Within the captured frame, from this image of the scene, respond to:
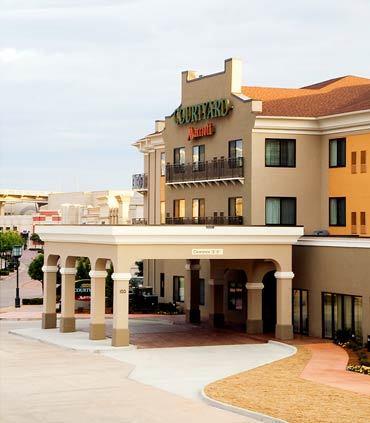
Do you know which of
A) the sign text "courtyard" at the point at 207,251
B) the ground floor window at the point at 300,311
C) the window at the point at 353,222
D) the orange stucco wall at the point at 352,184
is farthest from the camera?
the window at the point at 353,222

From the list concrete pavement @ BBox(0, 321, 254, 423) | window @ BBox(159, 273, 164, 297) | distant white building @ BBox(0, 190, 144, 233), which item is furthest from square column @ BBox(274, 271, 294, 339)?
distant white building @ BBox(0, 190, 144, 233)

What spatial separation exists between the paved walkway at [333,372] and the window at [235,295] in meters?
13.8

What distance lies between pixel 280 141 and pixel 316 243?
782 cm

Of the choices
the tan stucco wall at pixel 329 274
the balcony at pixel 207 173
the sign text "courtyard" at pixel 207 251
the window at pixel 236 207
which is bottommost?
the tan stucco wall at pixel 329 274

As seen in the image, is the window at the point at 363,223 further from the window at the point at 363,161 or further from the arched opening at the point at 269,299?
the arched opening at the point at 269,299

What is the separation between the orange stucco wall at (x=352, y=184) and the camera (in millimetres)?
50344

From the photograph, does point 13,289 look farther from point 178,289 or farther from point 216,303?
point 216,303

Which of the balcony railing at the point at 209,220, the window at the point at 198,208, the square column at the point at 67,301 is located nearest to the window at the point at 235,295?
the balcony railing at the point at 209,220

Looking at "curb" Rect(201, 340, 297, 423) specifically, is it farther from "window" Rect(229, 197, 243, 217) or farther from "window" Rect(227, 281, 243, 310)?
"window" Rect(227, 281, 243, 310)

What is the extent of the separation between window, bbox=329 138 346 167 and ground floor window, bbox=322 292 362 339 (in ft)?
29.3

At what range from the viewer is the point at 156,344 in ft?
146

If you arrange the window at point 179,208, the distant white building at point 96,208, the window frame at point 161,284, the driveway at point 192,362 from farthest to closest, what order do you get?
1. the distant white building at point 96,208
2. the window frame at point 161,284
3. the window at point 179,208
4. the driveway at point 192,362

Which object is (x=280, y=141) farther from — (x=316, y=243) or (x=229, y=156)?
(x=316, y=243)

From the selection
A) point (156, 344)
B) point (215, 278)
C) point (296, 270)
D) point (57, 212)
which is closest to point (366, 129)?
point (296, 270)
